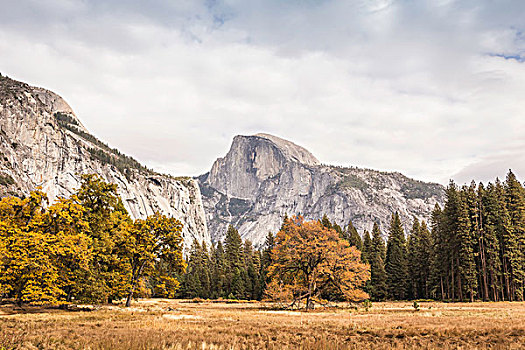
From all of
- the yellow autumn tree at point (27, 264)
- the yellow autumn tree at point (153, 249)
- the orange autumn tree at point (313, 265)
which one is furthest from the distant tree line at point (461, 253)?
the yellow autumn tree at point (27, 264)

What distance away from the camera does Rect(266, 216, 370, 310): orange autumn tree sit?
3912 cm

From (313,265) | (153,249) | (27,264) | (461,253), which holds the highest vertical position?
(461,253)

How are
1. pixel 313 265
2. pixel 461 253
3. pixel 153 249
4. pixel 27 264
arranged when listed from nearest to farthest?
pixel 27 264
pixel 153 249
pixel 313 265
pixel 461 253

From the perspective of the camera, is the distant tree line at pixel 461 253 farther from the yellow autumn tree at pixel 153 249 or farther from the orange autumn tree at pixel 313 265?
the yellow autumn tree at pixel 153 249

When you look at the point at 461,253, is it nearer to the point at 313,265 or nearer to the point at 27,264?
the point at 313,265

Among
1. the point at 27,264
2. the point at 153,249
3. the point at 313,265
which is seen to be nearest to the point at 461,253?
the point at 313,265

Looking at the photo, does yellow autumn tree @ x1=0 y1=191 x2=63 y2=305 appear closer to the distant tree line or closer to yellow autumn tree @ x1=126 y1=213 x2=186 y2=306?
yellow autumn tree @ x1=126 y1=213 x2=186 y2=306

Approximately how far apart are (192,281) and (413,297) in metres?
53.5

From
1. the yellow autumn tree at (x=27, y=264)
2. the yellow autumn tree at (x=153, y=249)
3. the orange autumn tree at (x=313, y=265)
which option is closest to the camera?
the yellow autumn tree at (x=27, y=264)

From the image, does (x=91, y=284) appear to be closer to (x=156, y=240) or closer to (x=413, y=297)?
(x=156, y=240)

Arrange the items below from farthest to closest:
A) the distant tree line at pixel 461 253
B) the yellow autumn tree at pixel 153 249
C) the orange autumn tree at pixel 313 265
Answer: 1. the distant tree line at pixel 461 253
2. the orange autumn tree at pixel 313 265
3. the yellow autumn tree at pixel 153 249

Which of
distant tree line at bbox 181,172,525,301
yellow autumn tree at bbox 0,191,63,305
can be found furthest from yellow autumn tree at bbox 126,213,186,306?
distant tree line at bbox 181,172,525,301

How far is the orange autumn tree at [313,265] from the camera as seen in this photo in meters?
39.1

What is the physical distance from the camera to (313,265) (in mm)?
40594
